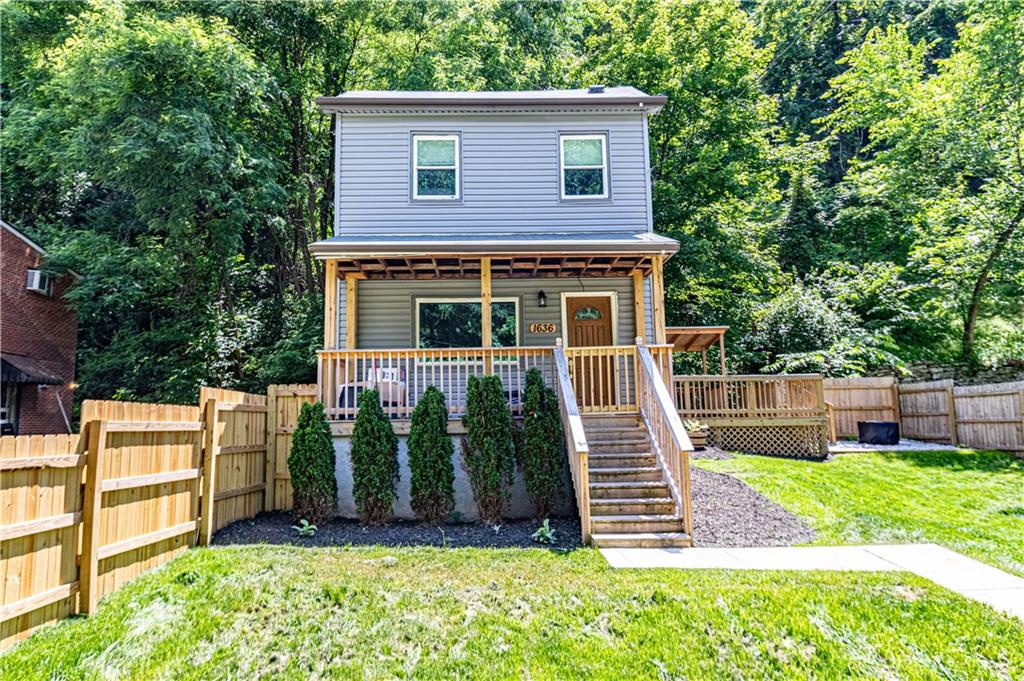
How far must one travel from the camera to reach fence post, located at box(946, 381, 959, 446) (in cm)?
1308

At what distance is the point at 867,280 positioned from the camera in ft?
63.0

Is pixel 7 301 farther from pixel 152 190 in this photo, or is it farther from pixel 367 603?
pixel 367 603

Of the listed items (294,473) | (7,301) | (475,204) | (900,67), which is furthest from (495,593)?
(900,67)

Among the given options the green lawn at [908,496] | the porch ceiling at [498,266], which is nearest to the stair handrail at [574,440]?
the porch ceiling at [498,266]

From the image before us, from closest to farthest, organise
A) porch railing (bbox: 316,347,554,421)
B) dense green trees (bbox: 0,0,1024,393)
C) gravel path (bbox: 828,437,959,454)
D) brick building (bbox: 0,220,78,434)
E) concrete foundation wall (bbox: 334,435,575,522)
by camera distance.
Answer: concrete foundation wall (bbox: 334,435,575,522)
porch railing (bbox: 316,347,554,421)
gravel path (bbox: 828,437,959,454)
brick building (bbox: 0,220,78,434)
dense green trees (bbox: 0,0,1024,393)

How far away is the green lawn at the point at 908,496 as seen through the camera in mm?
6887

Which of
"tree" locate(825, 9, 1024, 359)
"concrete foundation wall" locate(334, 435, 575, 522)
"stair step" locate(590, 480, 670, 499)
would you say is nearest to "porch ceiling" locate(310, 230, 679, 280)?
"concrete foundation wall" locate(334, 435, 575, 522)

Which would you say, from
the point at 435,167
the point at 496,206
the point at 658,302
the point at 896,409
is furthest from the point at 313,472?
the point at 896,409

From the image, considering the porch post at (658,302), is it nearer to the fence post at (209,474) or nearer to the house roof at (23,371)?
the fence post at (209,474)

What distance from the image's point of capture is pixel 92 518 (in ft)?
14.3

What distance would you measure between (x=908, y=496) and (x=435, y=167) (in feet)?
32.1

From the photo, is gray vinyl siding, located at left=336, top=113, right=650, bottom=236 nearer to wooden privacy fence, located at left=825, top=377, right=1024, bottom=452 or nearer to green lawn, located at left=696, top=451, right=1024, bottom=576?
green lawn, located at left=696, top=451, right=1024, bottom=576

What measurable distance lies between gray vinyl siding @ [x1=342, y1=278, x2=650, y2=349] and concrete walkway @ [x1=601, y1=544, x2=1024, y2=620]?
19.8ft

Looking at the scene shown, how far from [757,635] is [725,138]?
659 inches
